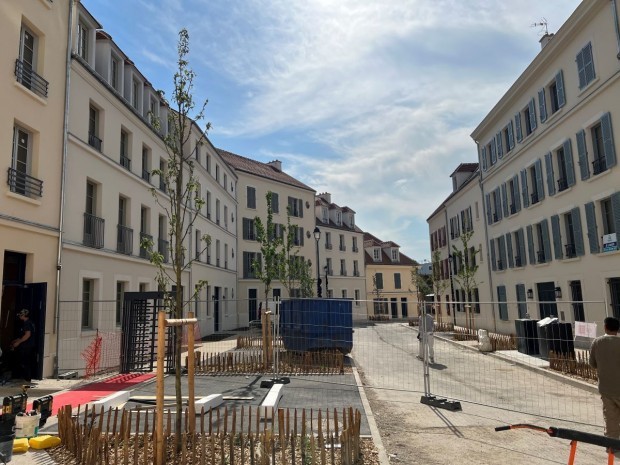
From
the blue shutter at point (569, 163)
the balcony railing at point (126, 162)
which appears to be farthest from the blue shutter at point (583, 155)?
the balcony railing at point (126, 162)

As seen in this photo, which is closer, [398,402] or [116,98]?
[398,402]

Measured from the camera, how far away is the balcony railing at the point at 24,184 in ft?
36.7

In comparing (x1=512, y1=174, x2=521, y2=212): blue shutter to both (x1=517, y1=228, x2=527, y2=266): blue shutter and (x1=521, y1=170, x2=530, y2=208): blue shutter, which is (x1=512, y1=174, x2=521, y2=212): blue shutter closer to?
(x1=521, y1=170, x2=530, y2=208): blue shutter

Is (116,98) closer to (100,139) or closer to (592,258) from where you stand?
(100,139)

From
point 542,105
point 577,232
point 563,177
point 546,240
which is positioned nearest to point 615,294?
point 577,232

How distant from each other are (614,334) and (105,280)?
1460 centimetres

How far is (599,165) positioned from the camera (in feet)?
57.2

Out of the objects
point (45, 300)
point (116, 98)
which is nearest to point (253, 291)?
point (116, 98)

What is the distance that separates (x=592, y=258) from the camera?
1791 centimetres

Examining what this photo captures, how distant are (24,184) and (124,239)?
5.92m

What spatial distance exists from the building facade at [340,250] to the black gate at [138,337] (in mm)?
33771

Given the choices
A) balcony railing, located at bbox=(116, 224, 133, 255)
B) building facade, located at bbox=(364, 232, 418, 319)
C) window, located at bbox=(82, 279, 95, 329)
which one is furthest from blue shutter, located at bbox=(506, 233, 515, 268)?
building facade, located at bbox=(364, 232, 418, 319)

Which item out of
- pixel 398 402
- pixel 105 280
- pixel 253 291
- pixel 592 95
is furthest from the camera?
pixel 253 291

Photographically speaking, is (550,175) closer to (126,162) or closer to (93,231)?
(126,162)
